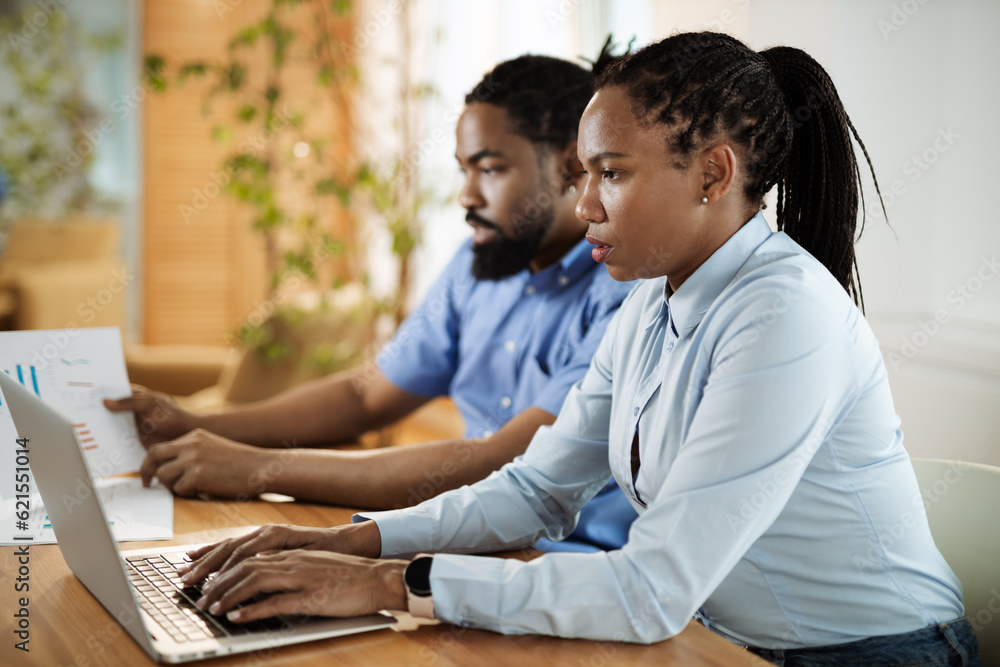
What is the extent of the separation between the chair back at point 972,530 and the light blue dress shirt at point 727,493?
0.12 metres

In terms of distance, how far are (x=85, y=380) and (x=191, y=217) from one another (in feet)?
12.1

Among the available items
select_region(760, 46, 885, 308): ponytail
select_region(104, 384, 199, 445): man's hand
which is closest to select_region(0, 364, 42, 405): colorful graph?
select_region(104, 384, 199, 445): man's hand

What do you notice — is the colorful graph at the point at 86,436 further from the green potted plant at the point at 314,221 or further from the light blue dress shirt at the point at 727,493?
the green potted plant at the point at 314,221

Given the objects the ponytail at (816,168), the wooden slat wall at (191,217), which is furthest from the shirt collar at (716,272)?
the wooden slat wall at (191,217)

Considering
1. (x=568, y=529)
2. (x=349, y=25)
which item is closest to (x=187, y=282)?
(x=349, y=25)

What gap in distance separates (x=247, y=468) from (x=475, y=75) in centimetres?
245

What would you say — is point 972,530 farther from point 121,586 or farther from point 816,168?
point 121,586

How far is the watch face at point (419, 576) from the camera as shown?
0.83m

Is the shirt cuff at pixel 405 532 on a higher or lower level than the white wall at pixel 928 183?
lower

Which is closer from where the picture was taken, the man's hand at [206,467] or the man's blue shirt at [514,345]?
the man's hand at [206,467]

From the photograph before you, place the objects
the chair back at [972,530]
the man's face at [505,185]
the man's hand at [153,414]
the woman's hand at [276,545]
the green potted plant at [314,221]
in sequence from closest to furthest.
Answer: the woman's hand at [276,545] < the chair back at [972,530] < the man's hand at [153,414] < the man's face at [505,185] < the green potted plant at [314,221]

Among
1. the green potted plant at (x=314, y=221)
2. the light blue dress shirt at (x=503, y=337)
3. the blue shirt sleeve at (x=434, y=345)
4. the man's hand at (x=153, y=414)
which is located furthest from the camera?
the green potted plant at (x=314, y=221)

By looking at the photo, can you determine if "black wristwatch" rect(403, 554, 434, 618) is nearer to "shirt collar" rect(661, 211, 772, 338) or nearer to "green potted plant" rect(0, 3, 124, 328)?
"shirt collar" rect(661, 211, 772, 338)

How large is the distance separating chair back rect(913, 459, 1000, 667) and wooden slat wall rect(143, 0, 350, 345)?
13.1ft
